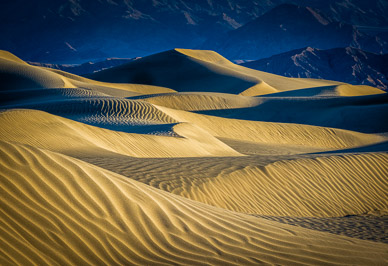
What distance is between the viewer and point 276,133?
70.8 feet

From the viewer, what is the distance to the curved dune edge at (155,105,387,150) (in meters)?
20.8

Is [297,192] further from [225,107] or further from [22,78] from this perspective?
[22,78]

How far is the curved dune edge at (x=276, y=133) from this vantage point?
20766 millimetres

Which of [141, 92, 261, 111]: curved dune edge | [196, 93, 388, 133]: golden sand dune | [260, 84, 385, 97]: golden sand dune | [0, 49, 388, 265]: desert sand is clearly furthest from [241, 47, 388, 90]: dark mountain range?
[0, 49, 388, 265]: desert sand

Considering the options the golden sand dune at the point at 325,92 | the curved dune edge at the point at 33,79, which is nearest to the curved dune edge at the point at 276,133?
the curved dune edge at the point at 33,79

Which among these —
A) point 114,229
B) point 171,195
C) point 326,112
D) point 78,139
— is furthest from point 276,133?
point 114,229

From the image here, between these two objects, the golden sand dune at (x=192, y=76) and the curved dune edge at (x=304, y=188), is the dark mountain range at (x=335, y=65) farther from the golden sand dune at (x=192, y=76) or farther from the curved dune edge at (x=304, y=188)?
the curved dune edge at (x=304, y=188)

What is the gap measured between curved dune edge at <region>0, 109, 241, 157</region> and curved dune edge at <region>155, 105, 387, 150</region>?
7361 millimetres

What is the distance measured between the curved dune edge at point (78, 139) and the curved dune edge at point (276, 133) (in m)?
7.36

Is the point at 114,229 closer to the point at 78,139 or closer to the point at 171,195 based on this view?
the point at 171,195

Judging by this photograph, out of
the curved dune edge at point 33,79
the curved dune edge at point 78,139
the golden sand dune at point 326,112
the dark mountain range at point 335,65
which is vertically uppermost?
the dark mountain range at point 335,65

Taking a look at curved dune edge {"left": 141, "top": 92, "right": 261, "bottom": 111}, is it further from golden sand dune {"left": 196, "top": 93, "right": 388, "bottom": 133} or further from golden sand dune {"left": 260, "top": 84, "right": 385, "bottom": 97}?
golden sand dune {"left": 260, "top": 84, "right": 385, "bottom": 97}

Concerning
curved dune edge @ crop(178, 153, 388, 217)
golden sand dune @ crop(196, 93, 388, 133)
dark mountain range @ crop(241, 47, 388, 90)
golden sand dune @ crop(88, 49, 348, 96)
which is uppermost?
dark mountain range @ crop(241, 47, 388, 90)

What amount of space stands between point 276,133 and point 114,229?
1868cm
